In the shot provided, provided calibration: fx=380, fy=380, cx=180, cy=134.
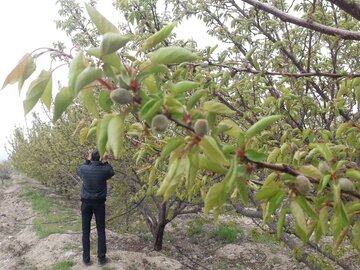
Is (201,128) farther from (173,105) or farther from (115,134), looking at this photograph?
(115,134)

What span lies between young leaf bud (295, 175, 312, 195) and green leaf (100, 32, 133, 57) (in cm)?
68

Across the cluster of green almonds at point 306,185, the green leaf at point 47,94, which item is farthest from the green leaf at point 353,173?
the green leaf at point 47,94

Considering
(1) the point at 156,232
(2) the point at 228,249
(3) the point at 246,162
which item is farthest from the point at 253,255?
(3) the point at 246,162

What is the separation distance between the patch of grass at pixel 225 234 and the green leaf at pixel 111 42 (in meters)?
8.27

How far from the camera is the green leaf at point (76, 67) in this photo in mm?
1015

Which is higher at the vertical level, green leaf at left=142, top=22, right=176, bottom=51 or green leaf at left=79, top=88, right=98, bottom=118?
green leaf at left=142, top=22, right=176, bottom=51

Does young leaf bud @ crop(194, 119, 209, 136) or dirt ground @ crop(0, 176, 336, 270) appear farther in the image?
dirt ground @ crop(0, 176, 336, 270)

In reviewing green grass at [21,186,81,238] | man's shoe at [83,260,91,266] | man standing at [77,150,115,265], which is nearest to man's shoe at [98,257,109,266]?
man standing at [77,150,115,265]

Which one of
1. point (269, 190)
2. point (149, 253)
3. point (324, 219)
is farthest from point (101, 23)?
point (149, 253)

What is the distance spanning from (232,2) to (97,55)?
3.56 metres

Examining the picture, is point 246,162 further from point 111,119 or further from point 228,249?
point 228,249

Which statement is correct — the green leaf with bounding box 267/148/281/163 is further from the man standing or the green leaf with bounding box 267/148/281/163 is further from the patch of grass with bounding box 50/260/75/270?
the patch of grass with bounding box 50/260/75/270

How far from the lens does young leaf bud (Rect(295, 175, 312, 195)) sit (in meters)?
1.18

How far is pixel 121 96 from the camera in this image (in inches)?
41.1
